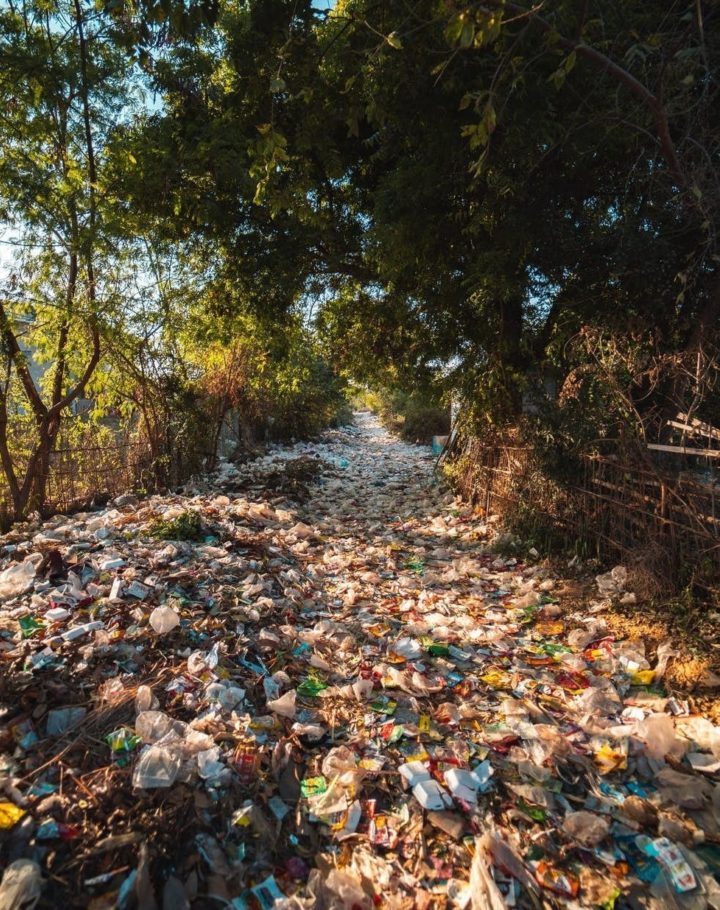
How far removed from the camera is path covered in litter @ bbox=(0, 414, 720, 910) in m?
1.56

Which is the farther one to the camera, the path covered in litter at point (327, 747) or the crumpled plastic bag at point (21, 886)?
the path covered in litter at point (327, 747)

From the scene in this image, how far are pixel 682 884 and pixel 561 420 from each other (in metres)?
3.15

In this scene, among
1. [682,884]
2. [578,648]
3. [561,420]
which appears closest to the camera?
[682,884]

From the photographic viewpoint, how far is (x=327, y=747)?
215cm

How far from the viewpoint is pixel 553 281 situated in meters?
4.46

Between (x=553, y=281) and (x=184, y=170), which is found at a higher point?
(x=184, y=170)

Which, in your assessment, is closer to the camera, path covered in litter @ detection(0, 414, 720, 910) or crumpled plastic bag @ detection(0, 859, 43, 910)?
crumpled plastic bag @ detection(0, 859, 43, 910)

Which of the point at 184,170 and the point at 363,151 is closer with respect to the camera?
the point at 184,170

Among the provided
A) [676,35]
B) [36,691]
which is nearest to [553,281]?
[676,35]

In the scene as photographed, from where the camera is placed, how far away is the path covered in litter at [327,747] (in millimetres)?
1557

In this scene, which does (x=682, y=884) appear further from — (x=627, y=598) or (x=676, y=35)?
(x=676, y=35)

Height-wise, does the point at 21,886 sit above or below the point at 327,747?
above

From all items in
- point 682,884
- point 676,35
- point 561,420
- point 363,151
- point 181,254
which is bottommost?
point 682,884

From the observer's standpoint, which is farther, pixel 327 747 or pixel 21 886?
pixel 327 747
